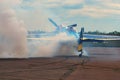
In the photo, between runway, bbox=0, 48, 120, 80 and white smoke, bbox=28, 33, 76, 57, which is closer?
runway, bbox=0, 48, 120, 80

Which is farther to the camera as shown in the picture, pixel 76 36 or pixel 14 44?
pixel 76 36

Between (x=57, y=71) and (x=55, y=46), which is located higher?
(x=57, y=71)

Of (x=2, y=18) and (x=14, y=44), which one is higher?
(x=2, y=18)

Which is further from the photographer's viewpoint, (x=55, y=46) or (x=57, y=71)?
(x=55, y=46)

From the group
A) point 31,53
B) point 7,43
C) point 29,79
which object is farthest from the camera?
point 31,53

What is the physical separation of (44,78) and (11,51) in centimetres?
1807

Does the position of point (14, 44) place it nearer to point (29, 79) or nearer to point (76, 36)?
point (76, 36)

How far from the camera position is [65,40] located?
42.4 meters

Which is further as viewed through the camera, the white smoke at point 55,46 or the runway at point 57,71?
the white smoke at point 55,46

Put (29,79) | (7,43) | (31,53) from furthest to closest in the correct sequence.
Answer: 1. (31,53)
2. (7,43)
3. (29,79)

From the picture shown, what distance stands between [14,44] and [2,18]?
2.89 metres

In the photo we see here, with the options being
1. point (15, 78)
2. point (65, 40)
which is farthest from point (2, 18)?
point (15, 78)

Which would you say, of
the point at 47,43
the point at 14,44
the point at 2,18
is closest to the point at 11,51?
the point at 14,44

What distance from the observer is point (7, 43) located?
113ft
